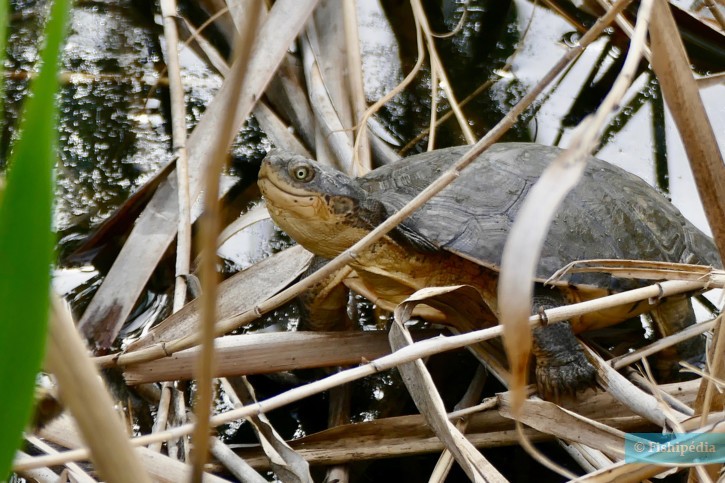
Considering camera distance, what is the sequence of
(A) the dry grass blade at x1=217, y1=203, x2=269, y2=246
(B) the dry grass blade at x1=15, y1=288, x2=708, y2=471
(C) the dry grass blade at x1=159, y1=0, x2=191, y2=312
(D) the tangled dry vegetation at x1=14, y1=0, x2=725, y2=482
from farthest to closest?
(A) the dry grass blade at x1=217, y1=203, x2=269, y2=246
(C) the dry grass blade at x1=159, y1=0, x2=191, y2=312
(B) the dry grass blade at x1=15, y1=288, x2=708, y2=471
(D) the tangled dry vegetation at x1=14, y1=0, x2=725, y2=482

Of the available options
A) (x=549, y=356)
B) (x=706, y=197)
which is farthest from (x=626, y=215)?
(x=706, y=197)

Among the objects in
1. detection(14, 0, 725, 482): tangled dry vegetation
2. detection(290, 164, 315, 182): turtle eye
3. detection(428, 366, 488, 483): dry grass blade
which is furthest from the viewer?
detection(290, 164, 315, 182): turtle eye

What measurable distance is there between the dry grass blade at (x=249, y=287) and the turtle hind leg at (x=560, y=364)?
0.75 metres

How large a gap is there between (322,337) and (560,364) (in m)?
0.61

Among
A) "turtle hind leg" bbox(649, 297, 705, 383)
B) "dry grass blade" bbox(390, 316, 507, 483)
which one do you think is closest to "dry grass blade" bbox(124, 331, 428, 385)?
"dry grass blade" bbox(390, 316, 507, 483)

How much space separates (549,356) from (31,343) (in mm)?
1566

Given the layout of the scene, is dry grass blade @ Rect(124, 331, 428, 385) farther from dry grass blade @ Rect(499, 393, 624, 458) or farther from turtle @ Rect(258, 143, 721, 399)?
dry grass blade @ Rect(499, 393, 624, 458)

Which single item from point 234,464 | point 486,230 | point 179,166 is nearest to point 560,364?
point 486,230

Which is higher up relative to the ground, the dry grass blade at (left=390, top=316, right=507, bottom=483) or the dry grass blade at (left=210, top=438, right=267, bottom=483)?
the dry grass blade at (left=390, top=316, right=507, bottom=483)

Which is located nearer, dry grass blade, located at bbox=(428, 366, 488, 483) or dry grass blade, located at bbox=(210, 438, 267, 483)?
dry grass blade, located at bbox=(210, 438, 267, 483)

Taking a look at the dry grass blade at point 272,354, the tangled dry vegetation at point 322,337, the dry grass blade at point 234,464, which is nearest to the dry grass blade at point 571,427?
the tangled dry vegetation at point 322,337

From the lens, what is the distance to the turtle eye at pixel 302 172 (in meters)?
1.94

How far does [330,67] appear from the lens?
2.93m

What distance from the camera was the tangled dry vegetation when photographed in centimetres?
62
